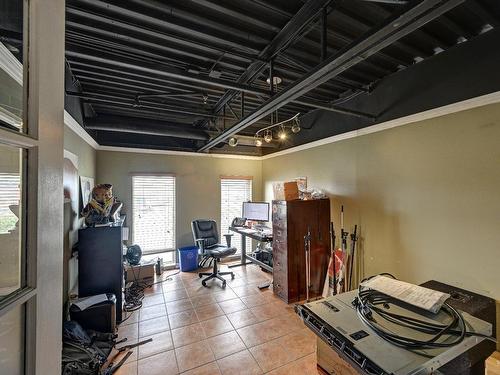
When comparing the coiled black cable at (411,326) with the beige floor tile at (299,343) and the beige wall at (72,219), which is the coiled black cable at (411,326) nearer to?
the beige floor tile at (299,343)

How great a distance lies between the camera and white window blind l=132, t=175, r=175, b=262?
182 inches

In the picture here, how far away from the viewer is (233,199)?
5590mm

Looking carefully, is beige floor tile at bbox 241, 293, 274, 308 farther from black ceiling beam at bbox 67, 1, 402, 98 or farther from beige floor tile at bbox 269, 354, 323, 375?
black ceiling beam at bbox 67, 1, 402, 98

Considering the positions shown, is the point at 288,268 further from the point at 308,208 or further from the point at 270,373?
the point at 270,373

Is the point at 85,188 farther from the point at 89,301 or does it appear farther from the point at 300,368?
the point at 300,368

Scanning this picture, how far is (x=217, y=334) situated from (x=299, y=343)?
928 millimetres

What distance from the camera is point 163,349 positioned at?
7.86ft

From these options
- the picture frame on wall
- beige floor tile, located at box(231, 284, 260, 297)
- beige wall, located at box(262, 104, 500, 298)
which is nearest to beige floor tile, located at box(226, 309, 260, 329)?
beige floor tile, located at box(231, 284, 260, 297)

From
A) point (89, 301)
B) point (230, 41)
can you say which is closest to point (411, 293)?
point (230, 41)

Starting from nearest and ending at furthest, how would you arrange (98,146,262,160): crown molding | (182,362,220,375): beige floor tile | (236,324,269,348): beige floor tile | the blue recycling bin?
(182,362,220,375): beige floor tile
(236,324,269,348): beige floor tile
(98,146,262,160): crown molding
the blue recycling bin

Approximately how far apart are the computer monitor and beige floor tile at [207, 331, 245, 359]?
244 cm

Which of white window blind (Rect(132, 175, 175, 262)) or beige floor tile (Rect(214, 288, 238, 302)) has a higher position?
white window blind (Rect(132, 175, 175, 262))

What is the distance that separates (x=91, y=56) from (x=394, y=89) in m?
3.30

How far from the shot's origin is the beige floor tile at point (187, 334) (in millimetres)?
2516
